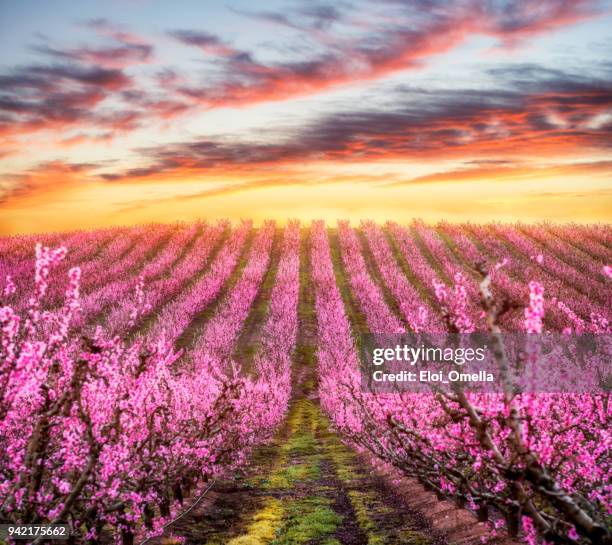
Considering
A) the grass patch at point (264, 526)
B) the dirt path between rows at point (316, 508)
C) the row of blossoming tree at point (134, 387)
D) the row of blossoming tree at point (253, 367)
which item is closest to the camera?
the row of blossoming tree at point (253, 367)

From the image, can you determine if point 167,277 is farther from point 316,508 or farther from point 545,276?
point 316,508

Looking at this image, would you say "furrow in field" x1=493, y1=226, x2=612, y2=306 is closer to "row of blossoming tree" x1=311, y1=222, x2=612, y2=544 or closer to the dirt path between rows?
"row of blossoming tree" x1=311, y1=222, x2=612, y2=544

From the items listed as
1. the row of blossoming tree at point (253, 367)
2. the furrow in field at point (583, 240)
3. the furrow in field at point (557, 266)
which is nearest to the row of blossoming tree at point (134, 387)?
the row of blossoming tree at point (253, 367)

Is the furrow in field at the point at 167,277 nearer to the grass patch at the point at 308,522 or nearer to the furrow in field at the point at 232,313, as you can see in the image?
the furrow in field at the point at 232,313

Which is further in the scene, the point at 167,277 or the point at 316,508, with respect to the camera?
the point at 167,277

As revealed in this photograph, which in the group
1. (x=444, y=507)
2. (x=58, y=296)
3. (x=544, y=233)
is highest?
(x=544, y=233)

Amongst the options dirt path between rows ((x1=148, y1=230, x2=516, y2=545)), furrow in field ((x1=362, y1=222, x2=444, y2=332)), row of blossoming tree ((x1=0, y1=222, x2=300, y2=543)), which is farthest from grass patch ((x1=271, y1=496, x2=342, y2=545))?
furrow in field ((x1=362, y1=222, x2=444, y2=332))

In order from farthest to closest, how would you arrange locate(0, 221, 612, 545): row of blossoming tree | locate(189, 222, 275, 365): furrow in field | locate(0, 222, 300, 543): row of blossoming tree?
locate(189, 222, 275, 365): furrow in field
locate(0, 222, 300, 543): row of blossoming tree
locate(0, 221, 612, 545): row of blossoming tree

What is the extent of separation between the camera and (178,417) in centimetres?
1719

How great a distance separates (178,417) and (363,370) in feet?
64.8

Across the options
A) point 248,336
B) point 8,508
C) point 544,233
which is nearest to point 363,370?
point 248,336

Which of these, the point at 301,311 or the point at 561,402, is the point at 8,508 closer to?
the point at 561,402

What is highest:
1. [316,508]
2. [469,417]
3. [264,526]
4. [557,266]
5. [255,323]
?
[557,266]

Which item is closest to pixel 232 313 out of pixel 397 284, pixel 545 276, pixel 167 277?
pixel 167 277
